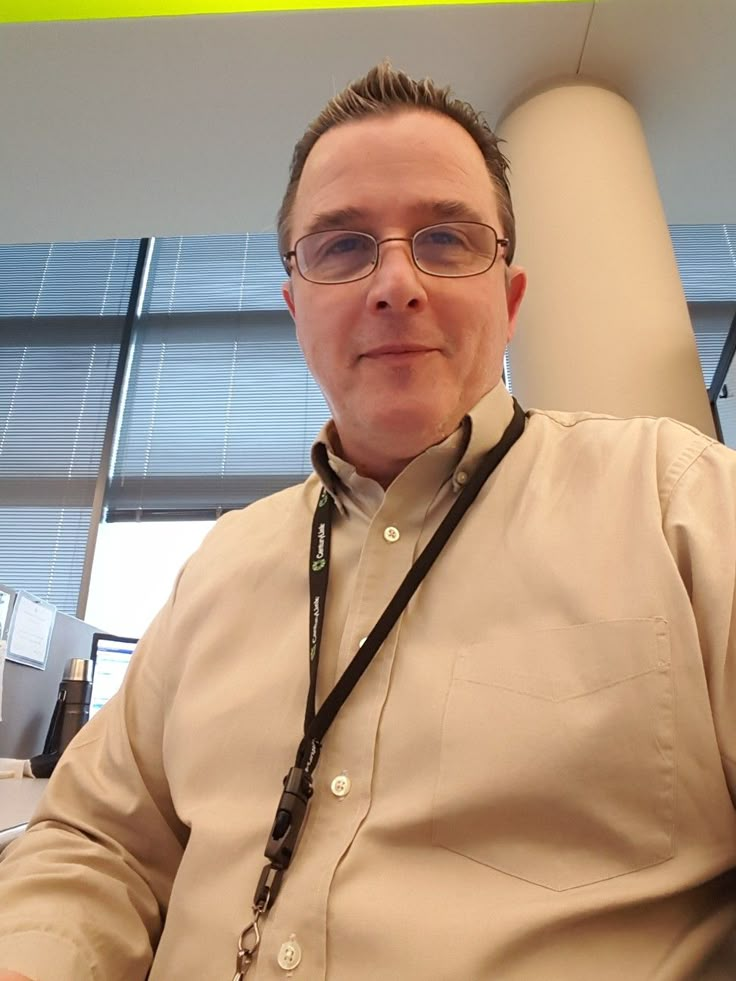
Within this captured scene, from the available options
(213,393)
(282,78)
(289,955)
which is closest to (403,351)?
(289,955)

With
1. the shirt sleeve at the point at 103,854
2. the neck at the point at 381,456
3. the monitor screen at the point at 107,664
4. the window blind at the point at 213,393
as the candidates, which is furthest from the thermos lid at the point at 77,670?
the neck at the point at 381,456

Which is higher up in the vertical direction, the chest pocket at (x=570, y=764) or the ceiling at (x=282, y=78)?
the ceiling at (x=282, y=78)

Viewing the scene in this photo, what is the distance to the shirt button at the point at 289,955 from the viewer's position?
56 cm

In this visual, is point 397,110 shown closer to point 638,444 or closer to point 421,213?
point 421,213

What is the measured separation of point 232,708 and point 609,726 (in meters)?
0.42

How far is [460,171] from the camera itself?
0.95m

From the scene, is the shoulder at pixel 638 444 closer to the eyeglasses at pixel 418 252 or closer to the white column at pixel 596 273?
the eyeglasses at pixel 418 252

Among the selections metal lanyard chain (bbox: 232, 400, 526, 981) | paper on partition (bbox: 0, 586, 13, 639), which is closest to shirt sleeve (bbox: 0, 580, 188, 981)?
metal lanyard chain (bbox: 232, 400, 526, 981)

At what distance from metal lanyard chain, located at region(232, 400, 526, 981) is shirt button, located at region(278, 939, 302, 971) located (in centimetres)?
3

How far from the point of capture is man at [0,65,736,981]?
0.56 m

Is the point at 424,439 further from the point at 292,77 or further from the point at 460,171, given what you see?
the point at 292,77

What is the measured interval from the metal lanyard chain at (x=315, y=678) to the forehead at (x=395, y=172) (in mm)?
330

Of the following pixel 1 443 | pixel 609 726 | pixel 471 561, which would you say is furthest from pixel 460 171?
pixel 1 443

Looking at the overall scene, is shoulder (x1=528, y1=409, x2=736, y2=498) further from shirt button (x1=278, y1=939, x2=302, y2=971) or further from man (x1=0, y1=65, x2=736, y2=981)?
shirt button (x1=278, y1=939, x2=302, y2=971)
